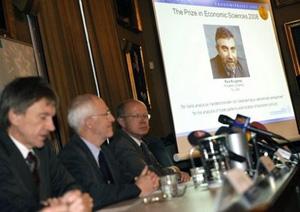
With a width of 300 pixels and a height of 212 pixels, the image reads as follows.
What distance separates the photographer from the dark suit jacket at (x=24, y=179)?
186 cm

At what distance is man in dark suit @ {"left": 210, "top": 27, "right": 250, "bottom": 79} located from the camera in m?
4.35

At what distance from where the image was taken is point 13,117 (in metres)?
2.10

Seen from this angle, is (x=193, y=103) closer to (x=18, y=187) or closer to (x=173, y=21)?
(x=173, y=21)

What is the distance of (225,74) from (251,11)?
3.01 ft

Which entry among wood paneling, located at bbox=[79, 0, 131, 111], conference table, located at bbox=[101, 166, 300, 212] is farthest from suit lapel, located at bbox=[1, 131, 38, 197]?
wood paneling, located at bbox=[79, 0, 131, 111]

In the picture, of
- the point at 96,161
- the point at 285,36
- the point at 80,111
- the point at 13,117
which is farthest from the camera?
the point at 285,36

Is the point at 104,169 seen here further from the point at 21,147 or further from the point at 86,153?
the point at 21,147

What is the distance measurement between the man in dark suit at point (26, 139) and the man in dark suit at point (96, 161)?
32cm

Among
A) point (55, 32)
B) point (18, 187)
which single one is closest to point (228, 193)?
point (18, 187)

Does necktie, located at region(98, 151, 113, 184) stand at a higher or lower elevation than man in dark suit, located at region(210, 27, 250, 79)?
lower

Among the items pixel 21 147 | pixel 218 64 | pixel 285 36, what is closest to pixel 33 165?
pixel 21 147

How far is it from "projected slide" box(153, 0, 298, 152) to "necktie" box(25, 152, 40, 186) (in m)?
1.96

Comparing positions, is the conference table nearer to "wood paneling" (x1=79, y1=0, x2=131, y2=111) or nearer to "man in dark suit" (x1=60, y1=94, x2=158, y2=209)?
"man in dark suit" (x1=60, y1=94, x2=158, y2=209)

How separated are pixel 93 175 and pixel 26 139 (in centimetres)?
64
